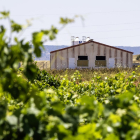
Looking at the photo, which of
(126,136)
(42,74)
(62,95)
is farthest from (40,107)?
(42,74)

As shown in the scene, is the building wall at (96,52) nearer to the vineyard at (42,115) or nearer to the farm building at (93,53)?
the farm building at (93,53)

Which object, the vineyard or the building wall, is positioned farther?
the building wall

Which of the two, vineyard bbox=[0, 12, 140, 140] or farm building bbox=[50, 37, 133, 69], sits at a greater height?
farm building bbox=[50, 37, 133, 69]

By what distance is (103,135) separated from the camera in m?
1.88

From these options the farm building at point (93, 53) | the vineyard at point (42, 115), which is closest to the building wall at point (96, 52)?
the farm building at point (93, 53)

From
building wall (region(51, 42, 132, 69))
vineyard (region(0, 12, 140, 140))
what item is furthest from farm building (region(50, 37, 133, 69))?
vineyard (region(0, 12, 140, 140))

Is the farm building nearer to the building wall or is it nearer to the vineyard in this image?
the building wall

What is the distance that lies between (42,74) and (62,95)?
670cm

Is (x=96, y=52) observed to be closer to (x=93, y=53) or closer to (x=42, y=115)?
(x=93, y=53)

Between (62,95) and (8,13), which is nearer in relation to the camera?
(8,13)

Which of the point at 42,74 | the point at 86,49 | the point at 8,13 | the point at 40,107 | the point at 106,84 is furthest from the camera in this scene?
the point at 86,49

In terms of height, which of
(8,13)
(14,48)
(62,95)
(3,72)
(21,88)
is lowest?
(62,95)

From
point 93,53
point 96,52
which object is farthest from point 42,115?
point 96,52

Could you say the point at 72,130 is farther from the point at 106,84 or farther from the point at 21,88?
the point at 106,84
